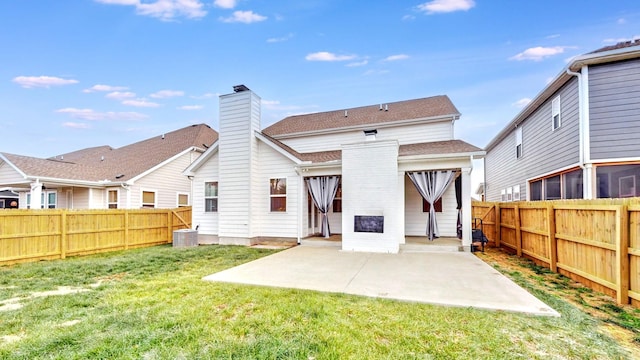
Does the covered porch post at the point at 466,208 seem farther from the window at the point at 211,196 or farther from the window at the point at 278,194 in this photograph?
the window at the point at 211,196

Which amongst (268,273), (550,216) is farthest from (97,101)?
(550,216)

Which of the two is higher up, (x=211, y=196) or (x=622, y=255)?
(x=211, y=196)

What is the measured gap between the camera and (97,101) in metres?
→ 18.2

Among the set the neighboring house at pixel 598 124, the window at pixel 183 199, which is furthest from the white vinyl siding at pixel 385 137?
the window at pixel 183 199

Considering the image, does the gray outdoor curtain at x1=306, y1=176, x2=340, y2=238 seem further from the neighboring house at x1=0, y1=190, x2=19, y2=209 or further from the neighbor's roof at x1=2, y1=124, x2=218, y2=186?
the neighboring house at x1=0, y1=190, x2=19, y2=209

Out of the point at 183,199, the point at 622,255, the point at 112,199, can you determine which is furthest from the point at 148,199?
the point at 622,255

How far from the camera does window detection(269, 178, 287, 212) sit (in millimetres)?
10812

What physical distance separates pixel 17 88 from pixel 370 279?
72.0 feet

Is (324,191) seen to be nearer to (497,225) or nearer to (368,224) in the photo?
(368,224)

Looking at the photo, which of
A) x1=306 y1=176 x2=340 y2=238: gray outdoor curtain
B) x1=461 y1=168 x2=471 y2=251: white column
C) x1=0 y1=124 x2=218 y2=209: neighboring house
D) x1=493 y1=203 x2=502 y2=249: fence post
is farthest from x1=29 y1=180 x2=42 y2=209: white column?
x1=493 y1=203 x2=502 y2=249: fence post

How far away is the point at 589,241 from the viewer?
5.02 meters

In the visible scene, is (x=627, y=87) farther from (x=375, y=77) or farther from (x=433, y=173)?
(x=375, y=77)

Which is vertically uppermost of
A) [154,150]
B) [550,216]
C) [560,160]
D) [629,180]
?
[154,150]

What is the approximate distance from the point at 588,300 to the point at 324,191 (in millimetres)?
7390
